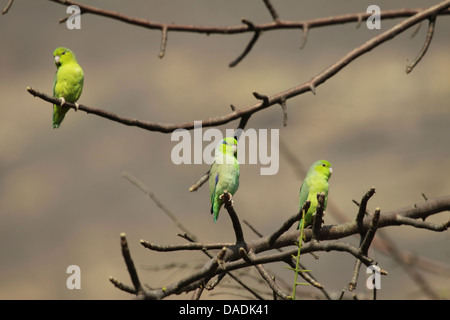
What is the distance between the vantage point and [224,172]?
3156 millimetres

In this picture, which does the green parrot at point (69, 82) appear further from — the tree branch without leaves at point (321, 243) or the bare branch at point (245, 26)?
the tree branch without leaves at point (321, 243)

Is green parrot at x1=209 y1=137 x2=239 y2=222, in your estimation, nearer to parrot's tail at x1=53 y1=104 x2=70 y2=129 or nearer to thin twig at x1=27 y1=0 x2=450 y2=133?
thin twig at x1=27 y1=0 x2=450 y2=133

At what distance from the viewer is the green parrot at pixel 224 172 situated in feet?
10.3

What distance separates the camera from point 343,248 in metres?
1.97

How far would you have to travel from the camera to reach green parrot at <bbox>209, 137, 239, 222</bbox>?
3.15 m

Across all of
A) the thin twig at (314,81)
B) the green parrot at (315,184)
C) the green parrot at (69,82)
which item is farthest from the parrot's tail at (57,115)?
the thin twig at (314,81)

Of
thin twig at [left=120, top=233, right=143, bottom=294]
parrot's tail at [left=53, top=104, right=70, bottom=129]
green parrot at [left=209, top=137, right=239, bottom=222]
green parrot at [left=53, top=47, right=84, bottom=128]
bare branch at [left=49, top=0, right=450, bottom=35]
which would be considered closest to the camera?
thin twig at [left=120, top=233, right=143, bottom=294]

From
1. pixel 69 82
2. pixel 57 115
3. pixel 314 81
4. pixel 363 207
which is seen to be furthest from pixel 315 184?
pixel 57 115

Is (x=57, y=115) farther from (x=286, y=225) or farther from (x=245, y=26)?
(x=286, y=225)

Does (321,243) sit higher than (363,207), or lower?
lower

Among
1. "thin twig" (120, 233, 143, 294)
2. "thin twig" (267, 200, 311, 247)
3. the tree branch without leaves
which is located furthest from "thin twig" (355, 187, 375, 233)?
"thin twig" (120, 233, 143, 294)

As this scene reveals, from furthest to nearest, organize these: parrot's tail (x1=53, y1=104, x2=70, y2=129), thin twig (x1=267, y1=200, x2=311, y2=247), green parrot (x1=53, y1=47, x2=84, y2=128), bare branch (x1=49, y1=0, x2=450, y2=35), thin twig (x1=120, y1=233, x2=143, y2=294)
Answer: parrot's tail (x1=53, y1=104, x2=70, y2=129)
green parrot (x1=53, y1=47, x2=84, y2=128)
bare branch (x1=49, y1=0, x2=450, y2=35)
thin twig (x1=267, y1=200, x2=311, y2=247)
thin twig (x1=120, y1=233, x2=143, y2=294)

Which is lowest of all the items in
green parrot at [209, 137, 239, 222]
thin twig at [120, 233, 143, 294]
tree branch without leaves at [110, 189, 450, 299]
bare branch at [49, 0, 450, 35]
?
thin twig at [120, 233, 143, 294]

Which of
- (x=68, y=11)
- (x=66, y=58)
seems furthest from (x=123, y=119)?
(x=66, y=58)
